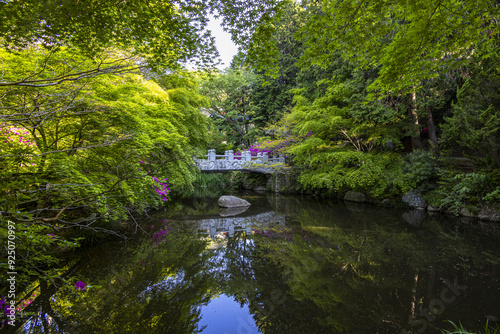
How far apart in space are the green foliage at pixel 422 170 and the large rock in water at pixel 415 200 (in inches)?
10.0

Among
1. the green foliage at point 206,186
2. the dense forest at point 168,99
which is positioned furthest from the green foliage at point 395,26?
the green foliage at point 206,186

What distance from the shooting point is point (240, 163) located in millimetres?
14000

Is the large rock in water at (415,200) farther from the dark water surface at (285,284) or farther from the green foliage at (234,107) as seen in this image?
the green foliage at (234,107)

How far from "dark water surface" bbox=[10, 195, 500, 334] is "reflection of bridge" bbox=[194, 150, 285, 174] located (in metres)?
8.00

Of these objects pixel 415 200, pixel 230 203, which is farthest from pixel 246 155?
pixel 415 200

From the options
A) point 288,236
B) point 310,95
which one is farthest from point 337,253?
point 310,95

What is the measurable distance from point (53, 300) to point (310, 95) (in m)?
12.3

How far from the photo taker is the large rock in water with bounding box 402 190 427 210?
811 centimetres

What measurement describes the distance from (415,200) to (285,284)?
7594 millimetres

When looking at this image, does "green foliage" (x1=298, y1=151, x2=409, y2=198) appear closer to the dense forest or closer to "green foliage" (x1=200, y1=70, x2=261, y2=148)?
the dense forest

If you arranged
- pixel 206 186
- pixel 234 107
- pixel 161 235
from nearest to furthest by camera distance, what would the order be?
pixel 161 235
pixel 206 186
pixel 234 107

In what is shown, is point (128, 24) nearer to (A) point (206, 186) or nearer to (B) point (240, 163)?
(A) point (206, 186)

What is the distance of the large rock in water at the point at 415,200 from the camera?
26.6 feet

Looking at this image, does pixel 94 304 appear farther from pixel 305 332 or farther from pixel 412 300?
pixel 412 300
